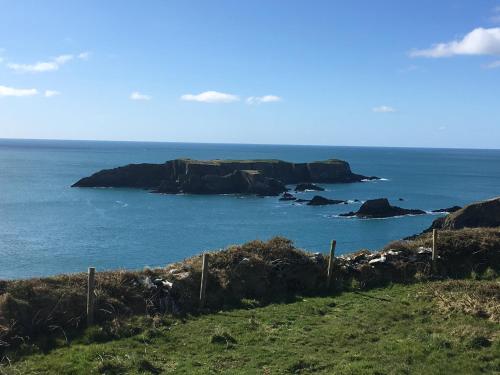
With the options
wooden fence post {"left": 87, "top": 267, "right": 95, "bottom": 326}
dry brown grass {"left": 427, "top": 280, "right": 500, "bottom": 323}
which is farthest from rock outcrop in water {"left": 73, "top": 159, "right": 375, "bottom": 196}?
wooden fence post {"left": 87, "top": 267, "right": 95, "bottom": 326}

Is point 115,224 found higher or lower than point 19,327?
lower

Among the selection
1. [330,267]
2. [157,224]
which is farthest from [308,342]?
[157,224]

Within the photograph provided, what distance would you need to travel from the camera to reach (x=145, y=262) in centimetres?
6125

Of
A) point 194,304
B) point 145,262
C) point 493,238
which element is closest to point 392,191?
point 145,262

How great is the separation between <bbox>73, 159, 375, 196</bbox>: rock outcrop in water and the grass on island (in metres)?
118

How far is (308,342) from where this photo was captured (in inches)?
563

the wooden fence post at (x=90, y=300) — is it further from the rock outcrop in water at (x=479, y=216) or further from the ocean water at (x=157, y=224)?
the rock outcrop in water at (x=479, y=216)

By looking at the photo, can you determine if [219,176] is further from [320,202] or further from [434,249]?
[434,249]

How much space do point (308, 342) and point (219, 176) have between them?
131 m

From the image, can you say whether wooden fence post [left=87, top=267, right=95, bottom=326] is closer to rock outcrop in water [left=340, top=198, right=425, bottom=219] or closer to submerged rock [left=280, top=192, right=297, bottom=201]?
rock outcrop in water [left=340, top=198, right=425, bottom=219]

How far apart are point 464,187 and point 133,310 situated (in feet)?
514

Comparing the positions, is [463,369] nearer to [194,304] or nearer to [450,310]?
[450,310]

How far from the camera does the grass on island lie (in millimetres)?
12352

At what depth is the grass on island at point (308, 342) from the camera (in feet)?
40.5
